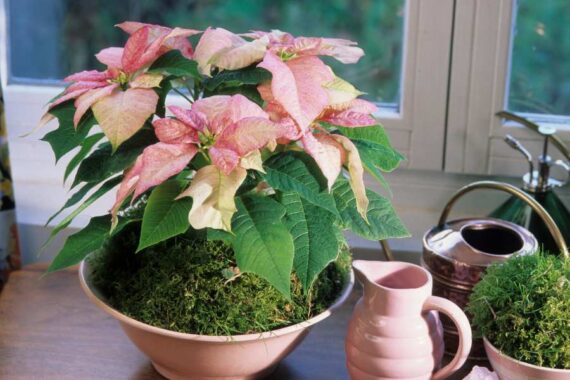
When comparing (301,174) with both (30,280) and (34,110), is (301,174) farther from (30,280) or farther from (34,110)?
(34,110)

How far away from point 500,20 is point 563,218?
1.01ft

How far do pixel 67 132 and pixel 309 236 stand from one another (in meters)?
0.28

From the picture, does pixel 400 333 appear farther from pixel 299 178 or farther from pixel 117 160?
pixel 117 160

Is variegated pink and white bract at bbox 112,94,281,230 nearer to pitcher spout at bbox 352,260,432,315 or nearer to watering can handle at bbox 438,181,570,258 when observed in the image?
pitcher spout at bbox 352,260,432,315

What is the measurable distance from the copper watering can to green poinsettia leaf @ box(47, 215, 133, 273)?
0.38m

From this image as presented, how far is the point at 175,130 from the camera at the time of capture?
79 cm

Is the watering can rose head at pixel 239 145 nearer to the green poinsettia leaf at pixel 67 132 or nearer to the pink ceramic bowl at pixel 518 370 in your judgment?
the green poinsettia leaf at pixel 67 132

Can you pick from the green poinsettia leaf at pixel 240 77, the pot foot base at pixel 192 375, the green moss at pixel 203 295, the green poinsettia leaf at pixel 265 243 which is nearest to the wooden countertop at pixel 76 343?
the pot foot base at pixel 192 375

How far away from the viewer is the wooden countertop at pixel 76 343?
3.31 feet

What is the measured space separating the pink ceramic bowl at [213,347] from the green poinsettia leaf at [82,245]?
62 millimetres

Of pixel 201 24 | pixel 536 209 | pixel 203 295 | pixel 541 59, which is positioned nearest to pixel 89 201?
pixel 203 295

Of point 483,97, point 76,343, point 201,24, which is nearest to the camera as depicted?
point 76,343

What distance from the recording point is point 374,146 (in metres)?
0.91

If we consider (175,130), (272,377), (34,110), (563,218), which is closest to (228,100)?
(175,130)
